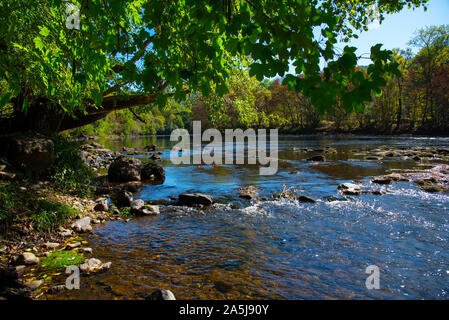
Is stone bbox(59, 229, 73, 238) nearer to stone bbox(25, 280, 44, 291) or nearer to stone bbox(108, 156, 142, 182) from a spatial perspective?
stone bbox(25, 280, 44, 291)

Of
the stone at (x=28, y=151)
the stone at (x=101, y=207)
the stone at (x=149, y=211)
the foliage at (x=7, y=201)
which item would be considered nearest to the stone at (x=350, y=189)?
the stone at (x=149, y=211)

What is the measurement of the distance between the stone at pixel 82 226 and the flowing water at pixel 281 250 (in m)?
0.23

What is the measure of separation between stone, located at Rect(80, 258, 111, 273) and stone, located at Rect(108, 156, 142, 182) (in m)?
10.2

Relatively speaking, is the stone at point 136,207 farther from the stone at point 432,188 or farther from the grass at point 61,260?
the stone at point 432,188

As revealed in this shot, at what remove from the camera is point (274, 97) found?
80.8m

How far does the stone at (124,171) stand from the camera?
15000mm

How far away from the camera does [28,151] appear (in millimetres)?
9031

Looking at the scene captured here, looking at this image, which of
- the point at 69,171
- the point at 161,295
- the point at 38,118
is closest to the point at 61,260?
the point at 161,295

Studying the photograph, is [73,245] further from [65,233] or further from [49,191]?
[49,191]

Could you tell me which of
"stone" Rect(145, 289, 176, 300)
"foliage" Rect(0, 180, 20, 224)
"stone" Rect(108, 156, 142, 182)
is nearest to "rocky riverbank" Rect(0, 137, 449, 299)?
"stone" Rect(108, 156, 142, 182)

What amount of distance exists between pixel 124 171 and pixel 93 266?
10.6m
